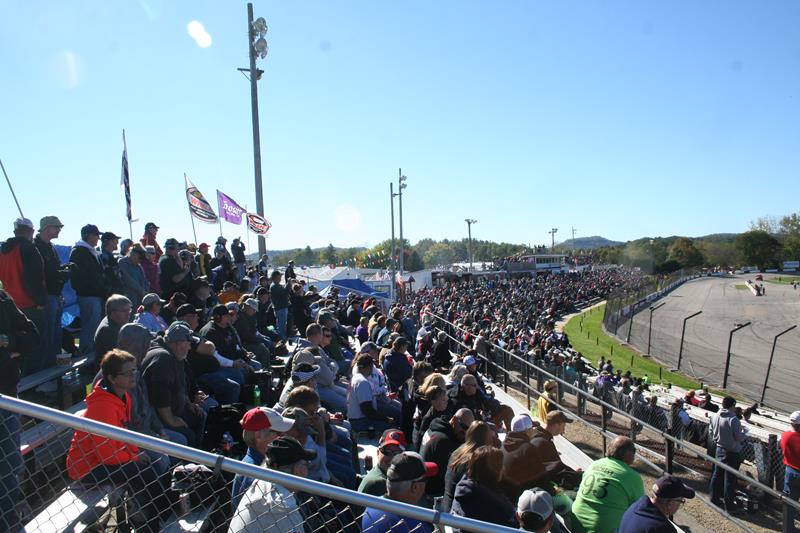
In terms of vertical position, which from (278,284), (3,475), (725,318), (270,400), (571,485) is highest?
(278,284)

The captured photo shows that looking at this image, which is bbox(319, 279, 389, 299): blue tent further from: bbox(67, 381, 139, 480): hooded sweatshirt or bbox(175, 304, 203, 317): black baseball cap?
bbox(67, 381, 139, 480): hooded sweatshirt

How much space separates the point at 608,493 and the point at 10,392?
16.7 ft

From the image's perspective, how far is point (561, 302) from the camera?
185ft

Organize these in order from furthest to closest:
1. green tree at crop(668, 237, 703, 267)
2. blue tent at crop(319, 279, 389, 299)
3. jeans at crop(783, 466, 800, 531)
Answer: green tree at crop(668, 237, 703, 267), blue tent at crop(319, 279, 389, 299), jeans at crop(783, 466, 800, 531)

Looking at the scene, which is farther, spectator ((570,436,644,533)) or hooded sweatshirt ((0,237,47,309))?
hooded sweatshirt ((0,237,47,309))

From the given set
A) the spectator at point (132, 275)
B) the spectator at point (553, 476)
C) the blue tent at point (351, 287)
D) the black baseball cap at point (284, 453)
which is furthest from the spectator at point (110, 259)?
the blue tent at point (351, 287)

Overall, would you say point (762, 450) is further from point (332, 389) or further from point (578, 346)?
point (578, 346)

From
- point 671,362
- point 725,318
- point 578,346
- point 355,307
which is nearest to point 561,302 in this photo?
point 725,318

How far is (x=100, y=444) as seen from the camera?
3.74 metres

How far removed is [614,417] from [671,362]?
2102cm

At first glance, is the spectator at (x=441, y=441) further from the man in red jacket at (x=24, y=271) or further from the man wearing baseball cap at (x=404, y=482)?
the man in red jacket at (x=24, y=271)

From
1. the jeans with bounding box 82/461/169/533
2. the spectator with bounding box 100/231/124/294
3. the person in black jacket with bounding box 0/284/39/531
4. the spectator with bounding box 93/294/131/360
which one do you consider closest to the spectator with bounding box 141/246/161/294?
the spectator with bounding box 100/231/124/294

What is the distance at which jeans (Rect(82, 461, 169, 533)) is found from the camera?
3.70 metres

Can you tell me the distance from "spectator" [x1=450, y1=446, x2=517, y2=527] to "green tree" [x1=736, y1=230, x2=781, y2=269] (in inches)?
5473
